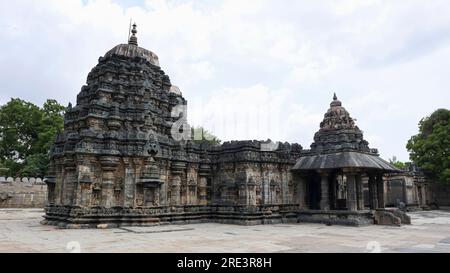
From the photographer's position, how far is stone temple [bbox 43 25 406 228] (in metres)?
19.2

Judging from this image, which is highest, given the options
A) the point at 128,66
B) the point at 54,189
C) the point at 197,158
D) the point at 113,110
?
the point at 128,66

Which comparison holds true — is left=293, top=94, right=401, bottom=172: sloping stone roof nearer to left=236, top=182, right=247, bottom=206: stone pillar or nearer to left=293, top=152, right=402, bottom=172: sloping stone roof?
left=293, top=152, right=402, bottom=172: sloping stone roof

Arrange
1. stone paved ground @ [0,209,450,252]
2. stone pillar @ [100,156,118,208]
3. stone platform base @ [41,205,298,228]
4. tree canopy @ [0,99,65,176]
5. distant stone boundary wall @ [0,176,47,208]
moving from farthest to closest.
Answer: tree canopy @ [0,99,65,176], distant stone boundary wall @ [0,176,47,208], stone pillar @ [100,156,118,208], stone platform base @ [41,205,298,228], stone paved ground @ [0,209,450,252]

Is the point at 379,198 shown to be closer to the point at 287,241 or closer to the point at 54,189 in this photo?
the point at 287,241

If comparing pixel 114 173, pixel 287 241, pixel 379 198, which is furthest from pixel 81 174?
pixel 379 198

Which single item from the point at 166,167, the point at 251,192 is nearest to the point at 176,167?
the point at 166,167

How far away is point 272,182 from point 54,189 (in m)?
14.4

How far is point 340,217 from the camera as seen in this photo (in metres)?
21.0

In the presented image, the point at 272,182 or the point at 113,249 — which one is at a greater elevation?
the point at 272,182

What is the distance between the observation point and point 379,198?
78.8ft

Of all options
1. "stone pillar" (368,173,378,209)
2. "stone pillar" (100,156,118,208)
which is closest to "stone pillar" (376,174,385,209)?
"stone pillar" (368,173,378,209)

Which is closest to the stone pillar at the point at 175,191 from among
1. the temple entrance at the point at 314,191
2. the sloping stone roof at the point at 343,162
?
the sloping stone roof at the point at 343,162

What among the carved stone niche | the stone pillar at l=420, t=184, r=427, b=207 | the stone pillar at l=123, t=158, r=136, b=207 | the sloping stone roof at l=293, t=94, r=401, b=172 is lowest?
the stone pillar at l=420, t=184, r=427, b=207

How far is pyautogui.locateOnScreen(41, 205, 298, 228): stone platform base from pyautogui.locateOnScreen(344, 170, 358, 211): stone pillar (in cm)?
406
